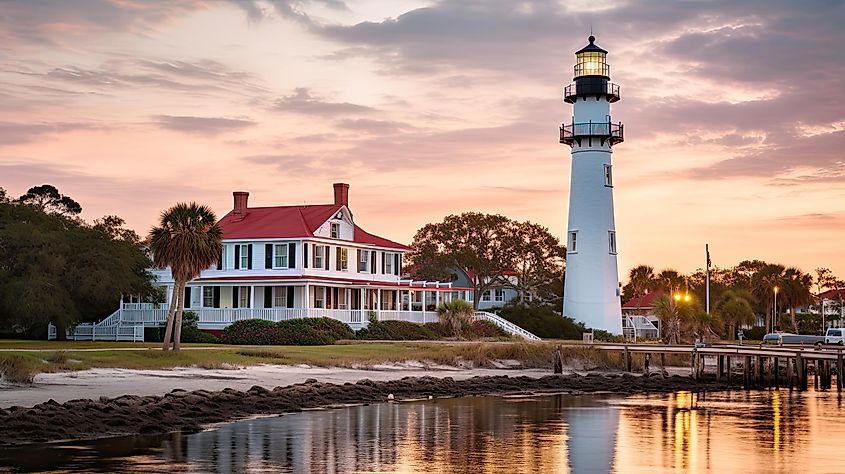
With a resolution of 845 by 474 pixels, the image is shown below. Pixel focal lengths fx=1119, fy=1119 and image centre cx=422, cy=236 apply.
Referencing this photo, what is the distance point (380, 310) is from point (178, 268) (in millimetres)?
25303

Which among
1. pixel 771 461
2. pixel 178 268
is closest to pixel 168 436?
pixel 771 461

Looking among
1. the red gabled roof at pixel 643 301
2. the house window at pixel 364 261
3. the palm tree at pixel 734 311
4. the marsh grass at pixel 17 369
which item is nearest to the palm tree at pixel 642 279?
the red gabled roof at pixel 643 301

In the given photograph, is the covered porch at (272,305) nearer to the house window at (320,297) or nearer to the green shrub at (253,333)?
the house window at (320,297)

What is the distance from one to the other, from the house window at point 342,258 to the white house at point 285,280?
61mm

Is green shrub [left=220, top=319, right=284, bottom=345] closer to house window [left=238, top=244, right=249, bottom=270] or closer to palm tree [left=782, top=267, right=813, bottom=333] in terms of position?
house window [left=238, top=244, right=249, bottom=270]

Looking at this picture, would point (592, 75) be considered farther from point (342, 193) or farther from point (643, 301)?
point (643, 301)

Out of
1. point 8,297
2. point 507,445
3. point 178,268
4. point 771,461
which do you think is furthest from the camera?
point 8,297

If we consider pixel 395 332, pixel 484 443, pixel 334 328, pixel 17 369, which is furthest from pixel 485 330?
pixel 484 443

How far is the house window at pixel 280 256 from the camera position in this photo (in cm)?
6525

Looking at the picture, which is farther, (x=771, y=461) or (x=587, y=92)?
(x=587, y=92)

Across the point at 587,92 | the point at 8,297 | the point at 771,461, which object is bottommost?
the point at 771,461

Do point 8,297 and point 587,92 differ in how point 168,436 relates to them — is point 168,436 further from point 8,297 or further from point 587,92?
point 587,92

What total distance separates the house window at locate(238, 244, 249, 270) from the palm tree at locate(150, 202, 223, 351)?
20.6m

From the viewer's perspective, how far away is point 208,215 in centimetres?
4528
